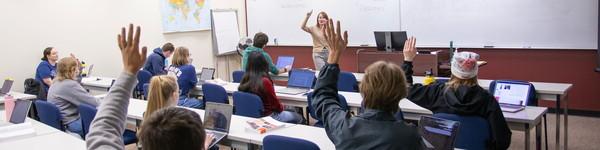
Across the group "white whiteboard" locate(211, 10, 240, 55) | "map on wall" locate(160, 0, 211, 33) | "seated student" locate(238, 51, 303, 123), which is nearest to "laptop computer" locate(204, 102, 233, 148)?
"seated student" locate(238, 51, 303, 123)

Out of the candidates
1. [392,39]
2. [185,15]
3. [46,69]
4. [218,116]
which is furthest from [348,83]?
[185,15]

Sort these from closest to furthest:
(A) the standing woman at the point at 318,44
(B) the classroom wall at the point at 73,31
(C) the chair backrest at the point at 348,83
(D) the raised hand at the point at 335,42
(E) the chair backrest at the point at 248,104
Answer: (D) the raised hand at the point at 335,42 < (E) the chair backrest at the point at 248,104 < (C) the chair backrest at the point at 348,83 < (B) the classroom wall at the point at 73,31 < (A) the standing woman at the point at 318,44

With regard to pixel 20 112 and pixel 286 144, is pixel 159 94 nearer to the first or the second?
pixel 286 144

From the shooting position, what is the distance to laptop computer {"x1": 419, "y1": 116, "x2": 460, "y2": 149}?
2.54 metres

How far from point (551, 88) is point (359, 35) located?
148 inches

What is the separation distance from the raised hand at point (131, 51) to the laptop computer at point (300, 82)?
143 inches

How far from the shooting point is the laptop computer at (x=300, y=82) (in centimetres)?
522

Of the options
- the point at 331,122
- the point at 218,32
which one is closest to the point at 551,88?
the point at 331,122

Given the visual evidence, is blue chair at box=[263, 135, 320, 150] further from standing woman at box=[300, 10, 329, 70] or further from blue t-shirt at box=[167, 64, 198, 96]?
standing woman at box=[300, 10, 329, 70]

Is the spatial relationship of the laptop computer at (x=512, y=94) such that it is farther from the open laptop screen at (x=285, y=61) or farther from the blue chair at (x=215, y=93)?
the open laptop screen at (x=285, y=61)

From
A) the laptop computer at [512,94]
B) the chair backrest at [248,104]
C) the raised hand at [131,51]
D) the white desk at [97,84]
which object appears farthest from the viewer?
the white desk at [97,84]

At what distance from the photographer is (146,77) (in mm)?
6715

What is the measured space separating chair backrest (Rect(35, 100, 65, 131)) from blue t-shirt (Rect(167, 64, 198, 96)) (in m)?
1.51

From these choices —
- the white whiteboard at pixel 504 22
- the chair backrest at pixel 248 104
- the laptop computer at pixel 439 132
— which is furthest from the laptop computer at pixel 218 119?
the white whiteboard at pixel 504 22
